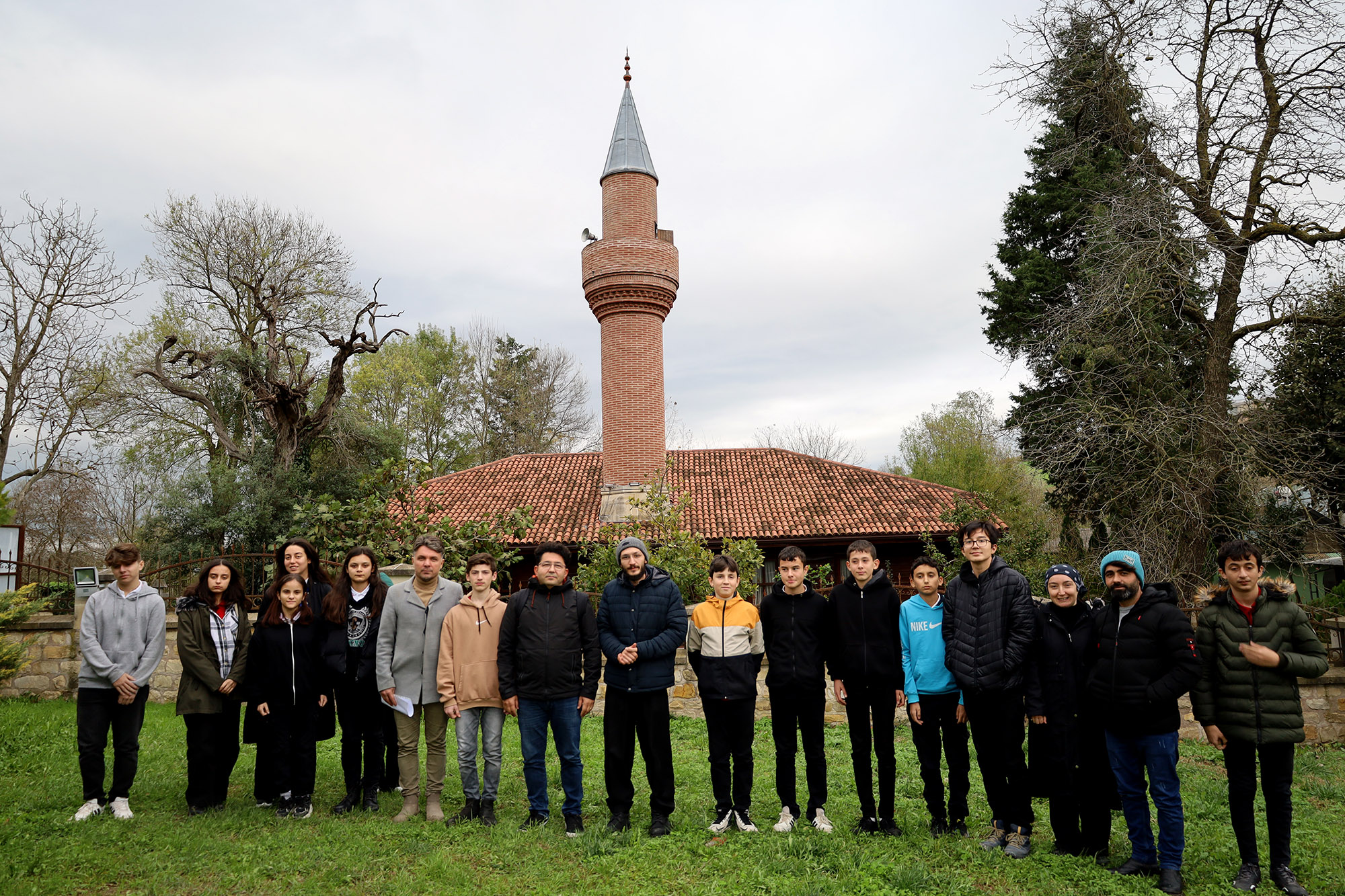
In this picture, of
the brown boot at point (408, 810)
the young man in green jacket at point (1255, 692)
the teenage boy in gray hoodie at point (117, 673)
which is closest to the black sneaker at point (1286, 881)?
the young man in green jacket at point (1255, 692)

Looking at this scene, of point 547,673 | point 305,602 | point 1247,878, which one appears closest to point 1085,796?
point 1247,878

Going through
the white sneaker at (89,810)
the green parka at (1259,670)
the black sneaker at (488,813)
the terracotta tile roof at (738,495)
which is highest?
the terracotta tile roof at (738,495)

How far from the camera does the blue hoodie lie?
472 centimetres

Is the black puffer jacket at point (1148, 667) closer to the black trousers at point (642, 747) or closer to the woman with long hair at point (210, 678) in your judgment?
the black trousers at point (642, 747)

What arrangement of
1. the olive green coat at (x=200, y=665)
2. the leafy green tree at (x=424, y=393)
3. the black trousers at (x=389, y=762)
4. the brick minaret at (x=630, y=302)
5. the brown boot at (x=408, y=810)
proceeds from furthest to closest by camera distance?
1. the leafy green tree at (x=424, y=393)
2. the brick minaret at (x=630, y=302)
3. the black trousers at (x=389, y=762)
4. the olive green coat at (x=200, y=665)
5. the brown boot at (x=408, y=810)

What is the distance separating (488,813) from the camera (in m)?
4.99

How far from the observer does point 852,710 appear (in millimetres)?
4902

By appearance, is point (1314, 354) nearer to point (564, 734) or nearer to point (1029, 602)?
point (1029, 602)

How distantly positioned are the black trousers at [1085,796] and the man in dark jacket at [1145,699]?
137 millimetres

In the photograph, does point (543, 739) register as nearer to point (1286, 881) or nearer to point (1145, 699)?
point (1145, 699)

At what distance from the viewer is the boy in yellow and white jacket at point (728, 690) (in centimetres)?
491

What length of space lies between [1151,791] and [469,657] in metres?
3.86

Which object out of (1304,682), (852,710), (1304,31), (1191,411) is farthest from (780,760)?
(1304,31)

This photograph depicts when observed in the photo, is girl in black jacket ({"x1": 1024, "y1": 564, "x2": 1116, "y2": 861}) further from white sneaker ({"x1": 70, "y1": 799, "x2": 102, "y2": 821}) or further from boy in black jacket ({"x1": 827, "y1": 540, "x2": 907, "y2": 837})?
white sneaker ({"x1": 70, "y1": 799, "x2": 102, "y2": 821})
